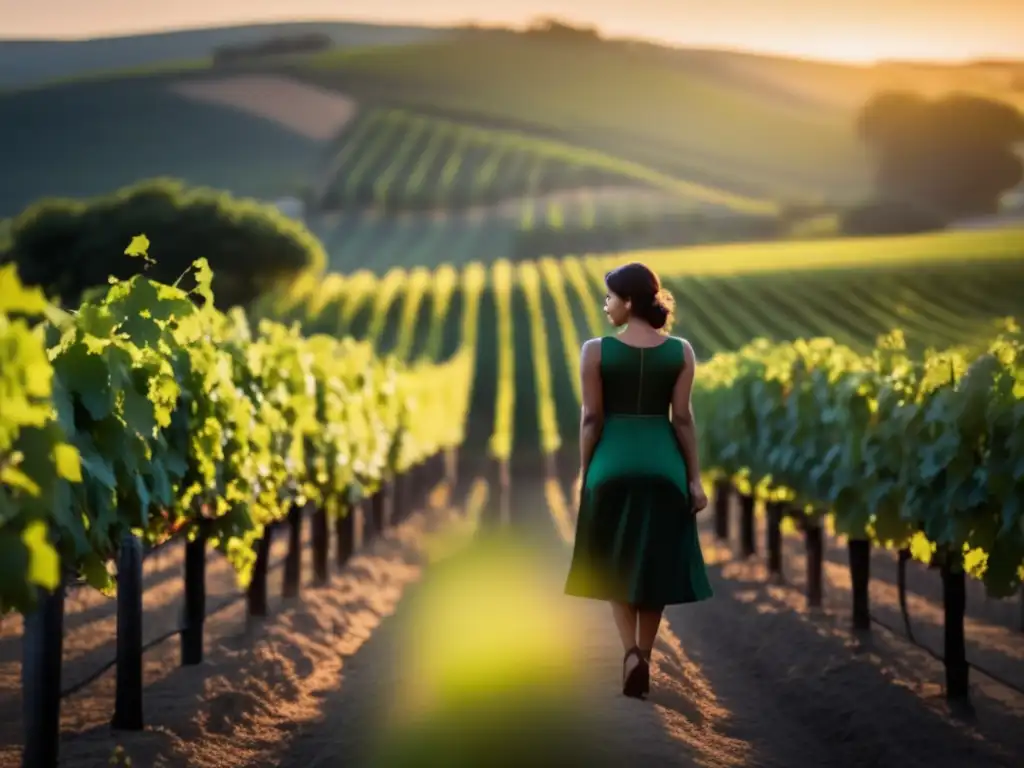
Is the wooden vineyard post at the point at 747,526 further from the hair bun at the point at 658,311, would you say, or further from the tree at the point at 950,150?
the tree at the point at 950,150

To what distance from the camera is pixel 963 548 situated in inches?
355

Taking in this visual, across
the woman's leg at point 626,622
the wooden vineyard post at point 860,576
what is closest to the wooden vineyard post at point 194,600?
the woman's leg at point 626,622

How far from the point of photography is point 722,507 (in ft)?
67.2

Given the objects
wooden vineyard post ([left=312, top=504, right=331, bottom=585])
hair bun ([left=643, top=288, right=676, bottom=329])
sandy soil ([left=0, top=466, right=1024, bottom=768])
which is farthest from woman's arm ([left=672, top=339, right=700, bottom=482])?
wooden vineyard post ([left=312, top=504, right=331, bottom=585])

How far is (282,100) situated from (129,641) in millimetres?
105526

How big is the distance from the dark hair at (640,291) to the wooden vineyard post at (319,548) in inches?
348

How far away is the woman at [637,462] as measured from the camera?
732 cm

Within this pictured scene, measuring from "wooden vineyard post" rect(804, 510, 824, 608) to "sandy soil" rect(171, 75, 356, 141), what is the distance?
94.9 metres

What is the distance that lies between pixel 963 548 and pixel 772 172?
94025mm

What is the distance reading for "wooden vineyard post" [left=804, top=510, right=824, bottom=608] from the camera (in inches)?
535

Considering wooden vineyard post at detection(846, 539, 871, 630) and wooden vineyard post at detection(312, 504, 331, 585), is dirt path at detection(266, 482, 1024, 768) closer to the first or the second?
wooden vineyard post at detection(846, 539, 871, 630)

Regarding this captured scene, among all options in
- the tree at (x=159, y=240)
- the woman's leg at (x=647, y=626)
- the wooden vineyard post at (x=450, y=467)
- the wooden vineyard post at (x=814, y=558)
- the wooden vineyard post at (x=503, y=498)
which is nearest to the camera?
the woman's leg at (x=647, y=626)

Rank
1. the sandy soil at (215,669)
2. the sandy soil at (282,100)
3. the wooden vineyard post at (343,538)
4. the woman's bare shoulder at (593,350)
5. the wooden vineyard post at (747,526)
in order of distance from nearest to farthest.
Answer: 1. the woman's bare shoulder at (593,350)
2. the sandy soil at (215,669)
3. the wooden vineyard post at (343,538)
4. the wooden vineyard post at (747,526)
5. the sandy soil at (282,100)

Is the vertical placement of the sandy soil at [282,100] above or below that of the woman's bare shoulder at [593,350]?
above
